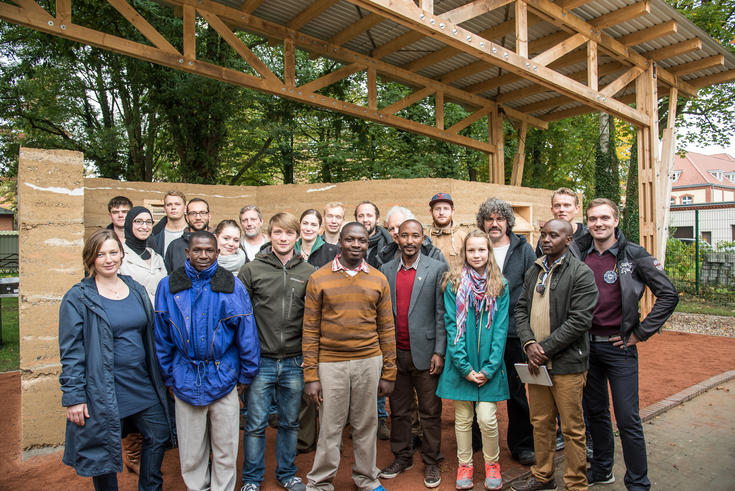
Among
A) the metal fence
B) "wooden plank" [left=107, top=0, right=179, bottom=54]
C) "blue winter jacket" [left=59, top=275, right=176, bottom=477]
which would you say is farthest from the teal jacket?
the metal fence

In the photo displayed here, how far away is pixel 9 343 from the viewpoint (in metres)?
9.24

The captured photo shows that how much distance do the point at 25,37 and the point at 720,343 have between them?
15.6 meters

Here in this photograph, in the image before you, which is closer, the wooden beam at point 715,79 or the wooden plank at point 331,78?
the wooden plank at point 331,78

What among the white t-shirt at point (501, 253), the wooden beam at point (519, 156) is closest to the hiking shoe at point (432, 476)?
the white t-shirt at point (501, 253)

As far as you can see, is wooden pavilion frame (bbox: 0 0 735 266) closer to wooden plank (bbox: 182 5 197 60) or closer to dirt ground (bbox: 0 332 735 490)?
wooden plank (bbox: 182 5 197 60)

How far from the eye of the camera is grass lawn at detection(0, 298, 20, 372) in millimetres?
7535

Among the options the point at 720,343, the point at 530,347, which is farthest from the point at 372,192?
the point at 720,343

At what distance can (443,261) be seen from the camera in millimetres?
3990

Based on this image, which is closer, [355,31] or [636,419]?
[636,419]

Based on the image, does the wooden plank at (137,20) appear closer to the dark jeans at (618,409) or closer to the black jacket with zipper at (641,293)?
the black jacket with zipper at (641,293)

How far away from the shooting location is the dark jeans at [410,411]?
12.0ft

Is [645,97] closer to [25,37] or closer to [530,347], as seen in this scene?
[530,347]

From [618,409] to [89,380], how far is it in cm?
350

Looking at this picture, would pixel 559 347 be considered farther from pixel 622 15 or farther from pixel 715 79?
pixel 715 79
